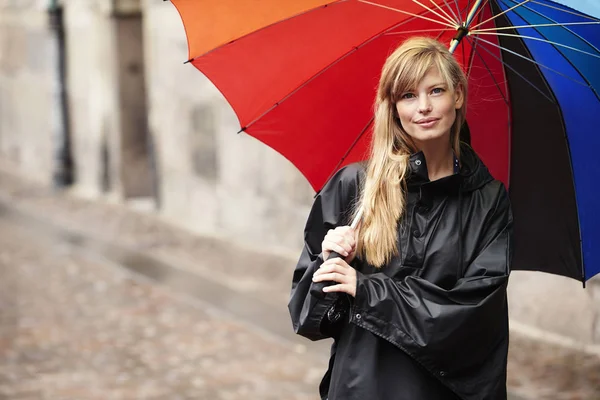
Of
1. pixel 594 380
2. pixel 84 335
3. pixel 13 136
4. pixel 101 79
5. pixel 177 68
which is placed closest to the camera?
pixel 594 380

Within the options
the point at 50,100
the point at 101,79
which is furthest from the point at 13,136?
the point at 101,79

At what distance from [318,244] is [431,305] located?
0.40 metres

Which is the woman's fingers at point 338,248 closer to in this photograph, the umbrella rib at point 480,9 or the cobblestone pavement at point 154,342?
the umbrella rib at point 480,9

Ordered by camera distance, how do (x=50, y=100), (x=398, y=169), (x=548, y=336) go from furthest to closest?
1. (x=50, y=100)
2. (x=548, y=336)
3. (x=398, y=169)

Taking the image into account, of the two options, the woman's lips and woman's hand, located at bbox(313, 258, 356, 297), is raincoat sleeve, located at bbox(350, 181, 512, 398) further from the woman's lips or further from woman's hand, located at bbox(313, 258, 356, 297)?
the woman's lips

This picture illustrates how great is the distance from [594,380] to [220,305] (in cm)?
321

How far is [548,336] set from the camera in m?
6.70

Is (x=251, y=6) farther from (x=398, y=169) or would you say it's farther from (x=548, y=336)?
(x=548, y=336)

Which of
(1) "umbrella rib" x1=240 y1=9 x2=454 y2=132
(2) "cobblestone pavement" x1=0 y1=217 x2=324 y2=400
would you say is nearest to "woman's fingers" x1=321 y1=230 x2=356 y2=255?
(1) "umbrella rib" x1=240 y1=9 x2=454 y2=132

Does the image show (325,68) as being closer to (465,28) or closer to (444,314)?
(465,28)

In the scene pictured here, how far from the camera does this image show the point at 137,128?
13430mm

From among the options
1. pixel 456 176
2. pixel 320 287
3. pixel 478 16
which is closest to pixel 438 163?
pixel 456 176

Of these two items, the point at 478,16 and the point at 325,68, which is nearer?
the point at 478,16

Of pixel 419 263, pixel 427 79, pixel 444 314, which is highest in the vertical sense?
pixel 427 79
